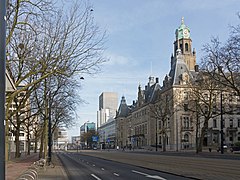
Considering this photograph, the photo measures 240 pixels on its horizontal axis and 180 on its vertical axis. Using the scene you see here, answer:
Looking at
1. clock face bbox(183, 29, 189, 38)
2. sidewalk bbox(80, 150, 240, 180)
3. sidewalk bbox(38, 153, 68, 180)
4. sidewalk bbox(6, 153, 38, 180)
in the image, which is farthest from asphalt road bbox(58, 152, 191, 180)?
clock face bbox(183, 29, 189, 38)

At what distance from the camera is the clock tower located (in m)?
138

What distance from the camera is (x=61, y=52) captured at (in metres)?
20.5

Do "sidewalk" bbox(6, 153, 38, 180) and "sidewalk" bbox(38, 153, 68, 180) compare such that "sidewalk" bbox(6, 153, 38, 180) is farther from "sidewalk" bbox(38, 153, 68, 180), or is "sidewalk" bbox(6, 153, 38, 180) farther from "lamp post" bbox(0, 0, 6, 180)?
"lamp post" bbox(0, 0, 6, 180)

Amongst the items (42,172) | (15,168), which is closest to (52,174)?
(42,172)

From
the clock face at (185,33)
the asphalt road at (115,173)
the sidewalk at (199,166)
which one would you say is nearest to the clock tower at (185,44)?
the clock face at (185,33)

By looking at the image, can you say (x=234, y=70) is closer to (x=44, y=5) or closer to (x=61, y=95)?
(x=61, y=95)

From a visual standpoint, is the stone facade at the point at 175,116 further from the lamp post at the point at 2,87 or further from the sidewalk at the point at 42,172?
the lamp post at the point at 2,87

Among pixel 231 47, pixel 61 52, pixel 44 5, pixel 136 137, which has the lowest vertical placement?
pixel 136 137

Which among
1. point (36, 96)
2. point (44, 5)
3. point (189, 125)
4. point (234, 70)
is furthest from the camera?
point (189, 125)

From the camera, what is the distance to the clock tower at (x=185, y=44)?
5413 inches

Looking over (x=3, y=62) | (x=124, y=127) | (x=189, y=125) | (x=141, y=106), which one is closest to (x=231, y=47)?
(x=3, y=62)

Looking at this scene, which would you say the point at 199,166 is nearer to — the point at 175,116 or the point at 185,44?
the point at 175,116

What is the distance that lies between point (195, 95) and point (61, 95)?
98.2 feet

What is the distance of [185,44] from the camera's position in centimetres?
13912
